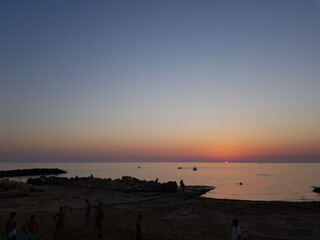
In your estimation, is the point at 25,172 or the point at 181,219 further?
the point at 25,172

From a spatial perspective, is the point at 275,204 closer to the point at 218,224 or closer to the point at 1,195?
the point at 218,224

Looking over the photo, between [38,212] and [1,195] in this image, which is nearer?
[38,212]

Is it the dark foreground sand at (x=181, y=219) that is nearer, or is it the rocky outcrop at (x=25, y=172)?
the dark foreground sand at (x=181, y=219)

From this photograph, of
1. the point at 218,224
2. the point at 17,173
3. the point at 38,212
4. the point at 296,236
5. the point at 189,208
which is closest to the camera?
the point at 296,236

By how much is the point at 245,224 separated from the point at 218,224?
205 centimetres

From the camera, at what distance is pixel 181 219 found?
79.2 feet

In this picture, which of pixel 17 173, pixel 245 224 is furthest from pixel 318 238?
pixel 17 173

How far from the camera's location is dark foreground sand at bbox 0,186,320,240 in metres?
19.1

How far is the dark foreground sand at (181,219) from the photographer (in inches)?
754

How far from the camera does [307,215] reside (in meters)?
25.5

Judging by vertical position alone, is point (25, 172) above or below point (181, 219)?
above

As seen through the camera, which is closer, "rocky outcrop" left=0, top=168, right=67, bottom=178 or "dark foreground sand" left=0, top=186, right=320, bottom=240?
"dark foreground sand" left=0, top=186, right=320, bottom=240

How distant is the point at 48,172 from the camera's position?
446 feet

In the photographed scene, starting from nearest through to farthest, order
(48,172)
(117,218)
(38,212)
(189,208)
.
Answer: (117,218) → (38,212) → (189,208) → (48,172)
